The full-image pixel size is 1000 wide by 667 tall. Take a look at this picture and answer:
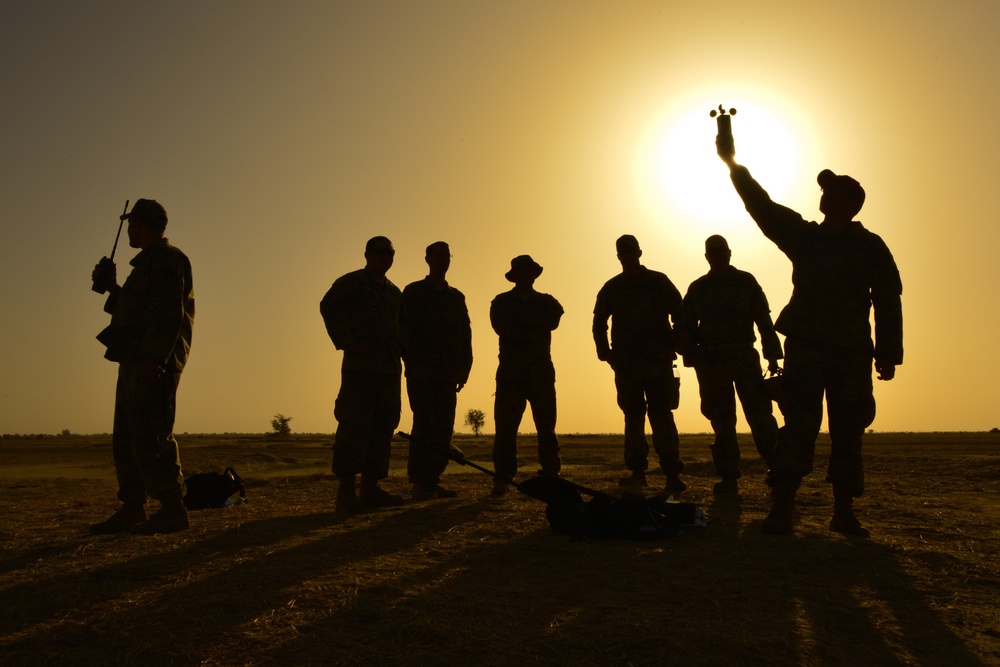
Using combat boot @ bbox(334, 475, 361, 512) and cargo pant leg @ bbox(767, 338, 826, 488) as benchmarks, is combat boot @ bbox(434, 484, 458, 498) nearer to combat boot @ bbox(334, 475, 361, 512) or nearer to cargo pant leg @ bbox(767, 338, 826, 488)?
combat boot @ bbox(334, 475, 361, 512)

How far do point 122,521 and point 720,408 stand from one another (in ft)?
17.7

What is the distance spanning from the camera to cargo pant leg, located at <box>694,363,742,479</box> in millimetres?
7453

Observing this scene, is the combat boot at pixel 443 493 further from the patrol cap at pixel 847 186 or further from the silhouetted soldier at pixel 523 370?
the patrol cap at pixel 847 186

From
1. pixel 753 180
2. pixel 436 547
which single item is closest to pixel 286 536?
pixel 436 547

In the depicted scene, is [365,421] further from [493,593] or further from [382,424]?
[493,593]

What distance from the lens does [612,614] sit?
3129 millimetres

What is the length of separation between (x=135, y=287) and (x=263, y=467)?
965cm

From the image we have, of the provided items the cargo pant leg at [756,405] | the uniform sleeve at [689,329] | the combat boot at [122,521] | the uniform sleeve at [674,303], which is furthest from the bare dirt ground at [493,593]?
the uniform sleeve at [674,303]

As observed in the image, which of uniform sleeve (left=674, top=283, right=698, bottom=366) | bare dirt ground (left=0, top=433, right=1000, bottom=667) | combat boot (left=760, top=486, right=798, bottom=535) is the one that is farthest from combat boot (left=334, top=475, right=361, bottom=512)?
uniform sleeve (left=674, top=283, right=698, bottom=366)

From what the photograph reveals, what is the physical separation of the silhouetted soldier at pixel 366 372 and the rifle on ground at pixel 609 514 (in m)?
2.10

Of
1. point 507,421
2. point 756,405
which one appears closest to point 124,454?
point 507,421

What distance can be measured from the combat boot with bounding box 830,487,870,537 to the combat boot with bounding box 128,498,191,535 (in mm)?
4464

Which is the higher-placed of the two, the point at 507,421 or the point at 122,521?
the point at 507,421

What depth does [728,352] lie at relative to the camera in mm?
7672
